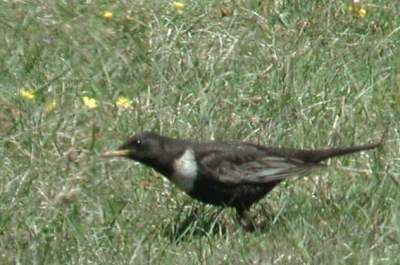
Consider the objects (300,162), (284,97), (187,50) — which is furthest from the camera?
(187,50)

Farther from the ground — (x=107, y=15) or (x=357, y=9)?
(x=357, y=9)

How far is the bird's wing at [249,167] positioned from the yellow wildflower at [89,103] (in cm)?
130

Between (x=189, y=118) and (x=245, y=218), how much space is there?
121 cm

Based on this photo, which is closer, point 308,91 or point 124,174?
point 124,174

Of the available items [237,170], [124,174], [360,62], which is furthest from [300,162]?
[360,62]

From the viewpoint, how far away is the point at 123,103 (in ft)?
31.2

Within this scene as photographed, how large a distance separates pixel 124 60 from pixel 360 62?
1395 millimetres

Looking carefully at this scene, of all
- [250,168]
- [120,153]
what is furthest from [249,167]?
[120,153]

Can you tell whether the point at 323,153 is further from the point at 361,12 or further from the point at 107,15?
the point at 107,15

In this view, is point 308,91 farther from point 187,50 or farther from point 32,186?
point 32,186

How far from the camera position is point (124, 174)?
8.74 meters

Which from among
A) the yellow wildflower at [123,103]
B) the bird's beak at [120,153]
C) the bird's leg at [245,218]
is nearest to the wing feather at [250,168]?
the bird's leg at [245,218]

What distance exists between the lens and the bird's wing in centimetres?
833

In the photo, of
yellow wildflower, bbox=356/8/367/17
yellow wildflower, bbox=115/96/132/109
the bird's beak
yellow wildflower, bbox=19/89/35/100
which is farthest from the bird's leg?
yellow wildflower, bbox=356/8/367/17
